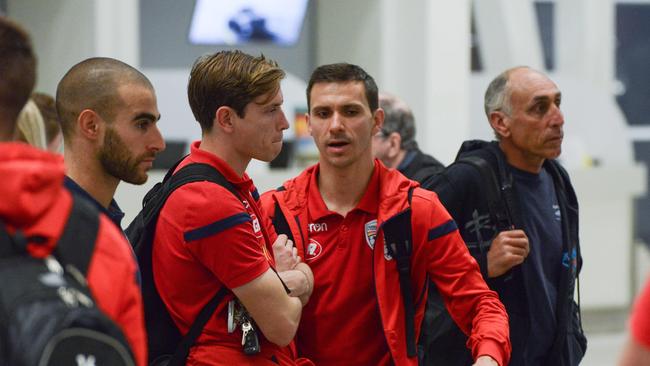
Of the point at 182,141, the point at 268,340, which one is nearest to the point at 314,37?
the point at 182,141

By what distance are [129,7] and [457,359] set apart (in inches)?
180

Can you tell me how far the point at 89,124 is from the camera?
3.10 m

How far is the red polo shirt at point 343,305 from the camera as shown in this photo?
3322mm

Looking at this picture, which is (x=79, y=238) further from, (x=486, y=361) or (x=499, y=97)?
(x=499, y=97)

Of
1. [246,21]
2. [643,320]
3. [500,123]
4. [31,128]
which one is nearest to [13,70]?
[643,320]

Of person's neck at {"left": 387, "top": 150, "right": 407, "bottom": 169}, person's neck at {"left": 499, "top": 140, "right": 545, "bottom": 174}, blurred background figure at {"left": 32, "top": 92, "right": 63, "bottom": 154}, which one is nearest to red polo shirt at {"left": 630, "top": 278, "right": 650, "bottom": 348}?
person's neck at {"left": 499, "top": 140, "right": 545, "bottom": 174}

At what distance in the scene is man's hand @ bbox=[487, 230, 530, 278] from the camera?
3754mm

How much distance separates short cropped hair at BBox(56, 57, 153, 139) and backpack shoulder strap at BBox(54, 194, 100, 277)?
136cm

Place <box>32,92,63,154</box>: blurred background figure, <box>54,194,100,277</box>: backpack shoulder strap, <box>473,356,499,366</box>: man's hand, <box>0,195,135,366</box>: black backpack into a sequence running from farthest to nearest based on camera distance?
1. <box>32,92,63,154</box>: blurred background figure
2. <box>473,356,499,366</box>: man's hand
3. <box>54,194,100,277</box>: backpack shoulder strap
4. <box>0,195,135,366</box>: black backpack

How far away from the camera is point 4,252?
1.66 metres

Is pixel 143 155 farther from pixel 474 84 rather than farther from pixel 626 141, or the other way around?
pixel 626 141

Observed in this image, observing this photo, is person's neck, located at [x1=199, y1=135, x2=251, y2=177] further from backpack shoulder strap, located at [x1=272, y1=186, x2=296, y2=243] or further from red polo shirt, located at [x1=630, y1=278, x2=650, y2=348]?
red polo shirt, located at [x1=630, y1=278, x2=650, y2=348]

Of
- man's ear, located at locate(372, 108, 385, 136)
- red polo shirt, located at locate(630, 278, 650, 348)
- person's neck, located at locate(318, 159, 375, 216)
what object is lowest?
person's neck, located at locate(318, 159, 375, 216)

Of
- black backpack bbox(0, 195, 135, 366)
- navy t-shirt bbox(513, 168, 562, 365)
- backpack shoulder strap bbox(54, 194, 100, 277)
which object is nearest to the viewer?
black backpack bbox(0, 195, 135, 366)
